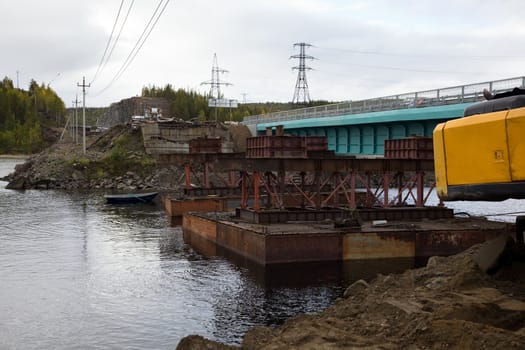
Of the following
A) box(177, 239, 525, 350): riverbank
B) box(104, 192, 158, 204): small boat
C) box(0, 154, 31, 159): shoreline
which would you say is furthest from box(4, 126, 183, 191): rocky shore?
box(0, 154, 31, 159): shoreline

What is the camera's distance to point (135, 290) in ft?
79.2

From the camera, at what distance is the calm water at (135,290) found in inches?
729

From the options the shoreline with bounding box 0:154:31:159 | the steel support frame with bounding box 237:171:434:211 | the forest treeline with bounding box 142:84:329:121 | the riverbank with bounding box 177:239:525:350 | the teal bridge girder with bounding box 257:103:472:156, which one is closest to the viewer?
the riverbank with bounding box 177:239:525:350

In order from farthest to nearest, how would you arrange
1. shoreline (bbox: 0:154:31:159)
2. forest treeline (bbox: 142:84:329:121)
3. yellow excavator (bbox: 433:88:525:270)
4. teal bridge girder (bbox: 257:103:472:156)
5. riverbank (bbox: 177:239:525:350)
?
shoreline (bbox: 0:154:31:159) → forest treeline (bbox: 142:84:329:121) → teal bridge girder (bbox: 257:103:472:156) → riverbank (bbox: 177:239:525:350) → yellow excavator (bbox: 433:88:525:270)

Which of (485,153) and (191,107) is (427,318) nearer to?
(485,153)

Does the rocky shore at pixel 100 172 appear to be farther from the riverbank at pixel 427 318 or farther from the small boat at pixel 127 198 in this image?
the riverbank at pixel 427 318

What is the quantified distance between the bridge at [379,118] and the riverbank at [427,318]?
20392 mm

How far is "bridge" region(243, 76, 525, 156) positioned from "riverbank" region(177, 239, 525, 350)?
2039cm

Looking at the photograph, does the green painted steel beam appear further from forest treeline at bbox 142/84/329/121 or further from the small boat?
forest treeline at bbox 142/84/329/121

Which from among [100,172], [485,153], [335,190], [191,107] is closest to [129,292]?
[335,190]

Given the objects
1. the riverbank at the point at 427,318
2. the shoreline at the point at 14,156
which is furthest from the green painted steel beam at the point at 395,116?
the shoreline at the point at 14,156

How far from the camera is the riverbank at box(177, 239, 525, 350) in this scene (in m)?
10.1

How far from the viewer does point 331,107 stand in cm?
5831

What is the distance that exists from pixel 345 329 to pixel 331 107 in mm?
47591
